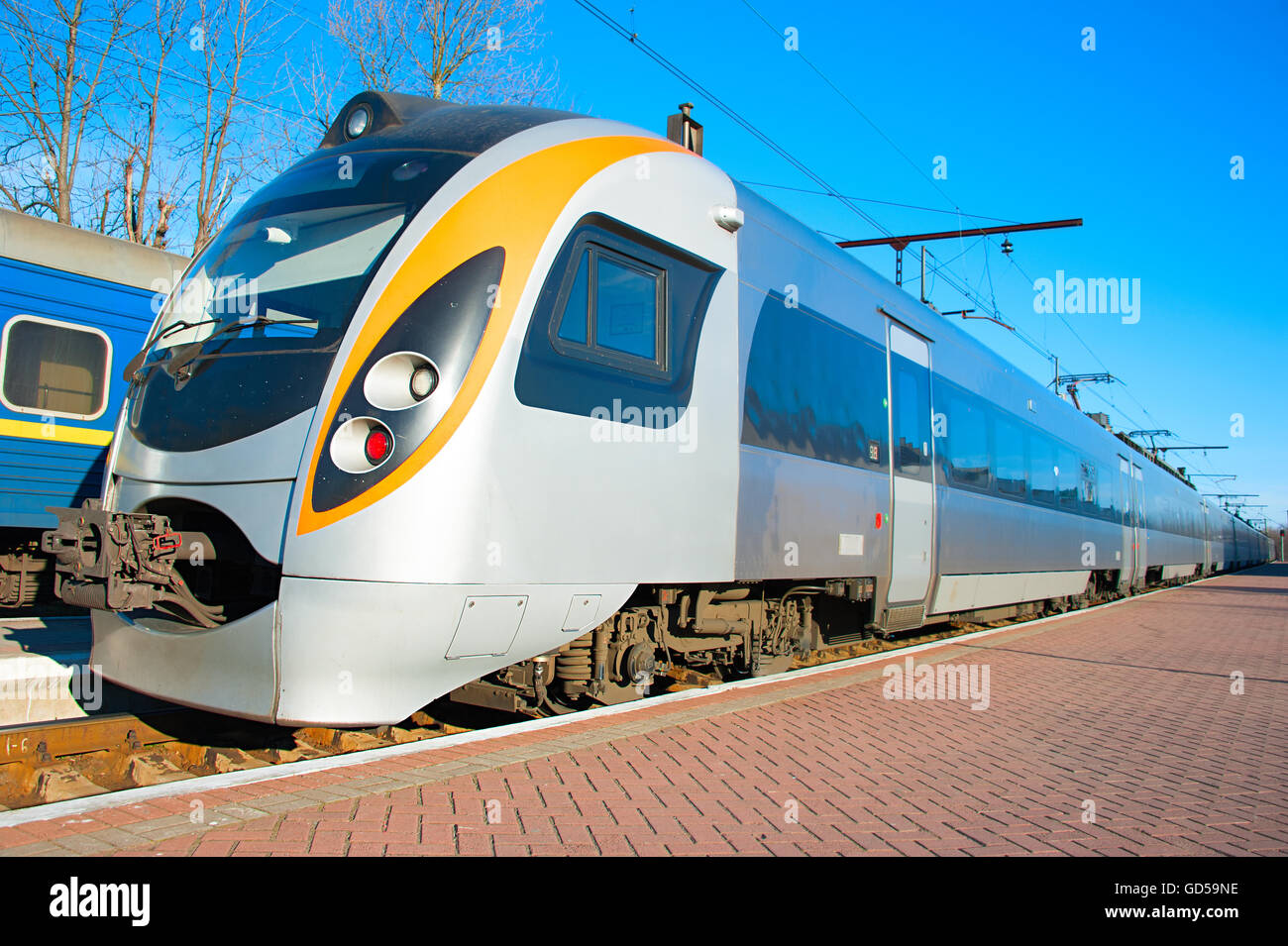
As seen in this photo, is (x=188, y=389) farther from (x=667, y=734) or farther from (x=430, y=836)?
(x=667, y=734)

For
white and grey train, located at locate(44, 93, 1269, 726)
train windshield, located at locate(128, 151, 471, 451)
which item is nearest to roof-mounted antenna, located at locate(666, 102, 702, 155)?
white and grey train, located at locate(44, 93, 1269, 726)

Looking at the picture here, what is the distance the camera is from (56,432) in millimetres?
8641

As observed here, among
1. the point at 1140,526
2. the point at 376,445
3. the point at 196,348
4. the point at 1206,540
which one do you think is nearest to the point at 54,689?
the point at 196,348

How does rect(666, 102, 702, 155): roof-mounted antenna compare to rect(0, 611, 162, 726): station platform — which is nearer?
rect(0, 611, 162, 726): station platform

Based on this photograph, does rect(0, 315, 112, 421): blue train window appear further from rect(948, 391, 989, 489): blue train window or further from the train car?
rect(948, 391, 989, 489): blue train window

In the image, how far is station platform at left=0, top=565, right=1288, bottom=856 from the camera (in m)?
3.34

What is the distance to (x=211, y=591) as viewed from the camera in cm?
483

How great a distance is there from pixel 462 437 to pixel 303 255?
1.59m

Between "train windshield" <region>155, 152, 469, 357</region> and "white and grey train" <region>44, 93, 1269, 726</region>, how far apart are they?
0.02 metres

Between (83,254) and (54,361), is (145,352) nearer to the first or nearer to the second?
(54,361)

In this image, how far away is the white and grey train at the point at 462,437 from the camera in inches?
160

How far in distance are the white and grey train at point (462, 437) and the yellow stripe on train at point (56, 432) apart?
398 cm
